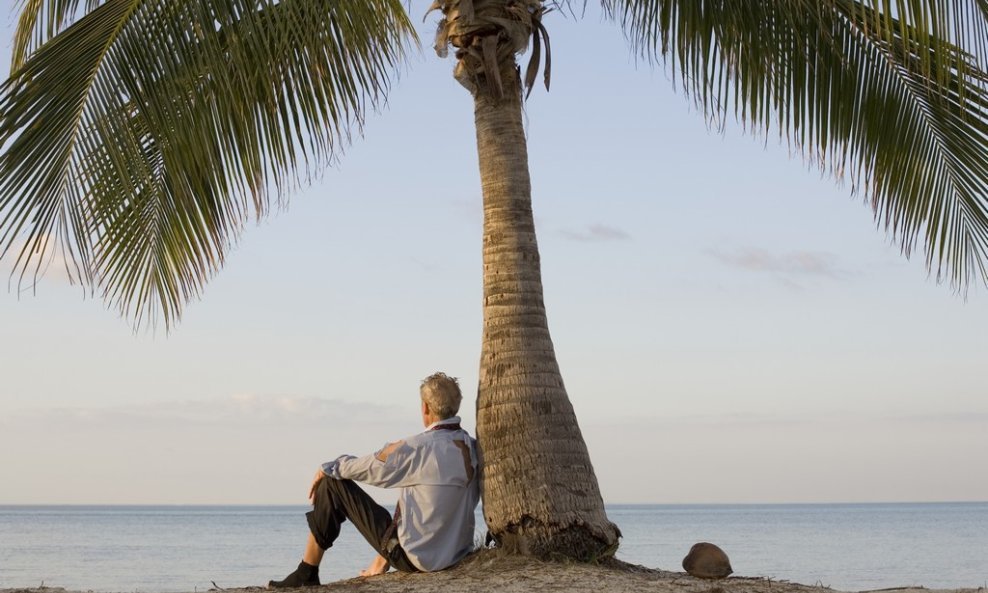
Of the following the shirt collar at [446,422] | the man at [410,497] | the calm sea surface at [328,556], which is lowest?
the calm sea surface at [328,556]

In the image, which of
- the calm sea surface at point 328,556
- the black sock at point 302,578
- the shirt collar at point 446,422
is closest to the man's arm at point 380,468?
the shirt collar at point 446,422

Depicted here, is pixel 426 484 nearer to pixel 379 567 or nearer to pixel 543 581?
pixel 379 567

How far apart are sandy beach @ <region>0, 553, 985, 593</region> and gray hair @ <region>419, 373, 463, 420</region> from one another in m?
0.86

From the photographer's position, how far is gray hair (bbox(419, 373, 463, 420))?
20.6 feet

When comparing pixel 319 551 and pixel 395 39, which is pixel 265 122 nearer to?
pixel 395 39

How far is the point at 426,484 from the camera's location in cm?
616

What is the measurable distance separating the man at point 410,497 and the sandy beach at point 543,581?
14cm

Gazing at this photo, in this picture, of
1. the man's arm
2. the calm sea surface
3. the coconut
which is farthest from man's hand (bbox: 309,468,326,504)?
the calm sea surface

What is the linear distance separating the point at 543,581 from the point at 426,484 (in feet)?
2.86

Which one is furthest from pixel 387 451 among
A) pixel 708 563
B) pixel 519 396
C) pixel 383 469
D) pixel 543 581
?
pixel 708 563

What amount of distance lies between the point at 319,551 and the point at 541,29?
137 inches

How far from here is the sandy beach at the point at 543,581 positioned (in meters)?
5.67

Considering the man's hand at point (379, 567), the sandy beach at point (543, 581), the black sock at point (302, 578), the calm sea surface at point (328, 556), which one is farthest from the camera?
the calm sea surface at point (328, 556)

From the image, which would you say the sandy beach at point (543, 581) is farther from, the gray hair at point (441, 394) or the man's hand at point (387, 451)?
the gray hair at point (441, 394)
